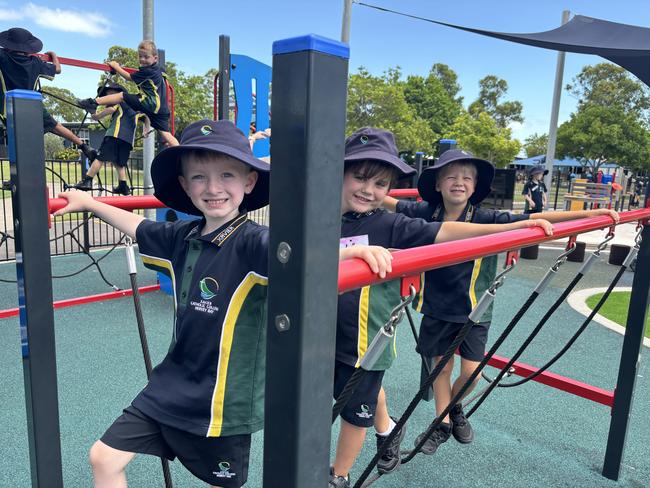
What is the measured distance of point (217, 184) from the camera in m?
1.44

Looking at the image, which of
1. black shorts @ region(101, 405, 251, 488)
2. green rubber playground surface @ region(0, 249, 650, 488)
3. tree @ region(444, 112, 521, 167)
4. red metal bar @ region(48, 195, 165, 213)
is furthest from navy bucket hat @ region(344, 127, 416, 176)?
tree @ region(444, 112, 521, 167)

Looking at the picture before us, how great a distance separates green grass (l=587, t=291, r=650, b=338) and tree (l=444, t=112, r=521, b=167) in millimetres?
29392

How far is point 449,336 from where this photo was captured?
2539 millimetres

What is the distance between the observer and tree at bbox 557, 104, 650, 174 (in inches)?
1080

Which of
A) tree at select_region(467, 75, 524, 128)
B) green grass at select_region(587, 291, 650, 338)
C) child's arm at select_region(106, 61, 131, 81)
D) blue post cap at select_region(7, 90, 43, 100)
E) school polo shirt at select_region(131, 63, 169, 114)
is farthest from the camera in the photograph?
tree at select_region(467, 75, 524, 128)

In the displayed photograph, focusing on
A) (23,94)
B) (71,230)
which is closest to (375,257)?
(23,94)

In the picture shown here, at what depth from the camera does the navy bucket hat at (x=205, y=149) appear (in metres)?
1.35

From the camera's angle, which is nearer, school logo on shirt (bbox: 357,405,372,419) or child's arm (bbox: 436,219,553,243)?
child's arm (bbox: 436,219,553,243)

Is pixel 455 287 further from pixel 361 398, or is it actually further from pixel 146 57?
pixel 146 57

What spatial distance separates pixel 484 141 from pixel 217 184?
117ft

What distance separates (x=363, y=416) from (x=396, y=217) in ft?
2.50

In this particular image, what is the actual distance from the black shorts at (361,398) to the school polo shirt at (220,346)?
0.58 meters

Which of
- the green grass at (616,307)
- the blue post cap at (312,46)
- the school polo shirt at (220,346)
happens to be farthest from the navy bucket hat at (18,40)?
the green grass at (616,307)

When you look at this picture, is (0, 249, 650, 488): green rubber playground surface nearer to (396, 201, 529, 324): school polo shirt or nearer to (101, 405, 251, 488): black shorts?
(396, 201, 529, 324): school polo shirt
